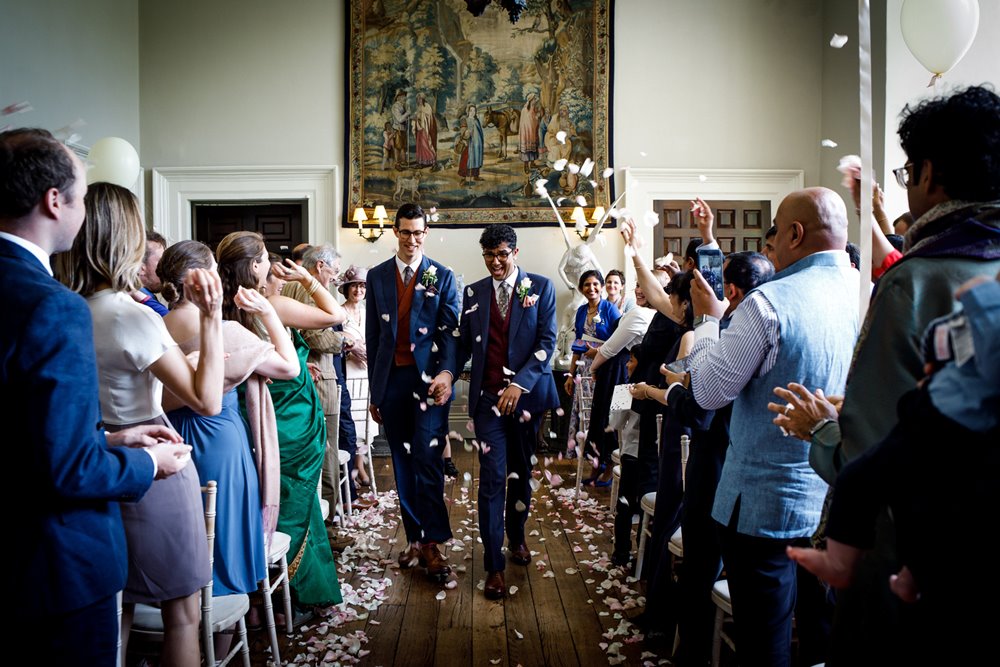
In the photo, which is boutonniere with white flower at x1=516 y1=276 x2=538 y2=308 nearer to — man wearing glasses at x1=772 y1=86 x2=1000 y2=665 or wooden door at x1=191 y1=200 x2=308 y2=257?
man wearing glasses at x1=772 y1=86 x2=1000 y2=665

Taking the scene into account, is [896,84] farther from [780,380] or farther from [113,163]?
[113,163]

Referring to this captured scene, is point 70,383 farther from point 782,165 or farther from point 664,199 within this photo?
point 782,165

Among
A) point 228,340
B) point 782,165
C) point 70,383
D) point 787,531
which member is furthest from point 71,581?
point 782,165

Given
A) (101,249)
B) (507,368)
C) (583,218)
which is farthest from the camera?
(583,218)

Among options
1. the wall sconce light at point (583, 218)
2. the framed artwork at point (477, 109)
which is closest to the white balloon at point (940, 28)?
the wall sconce light at point (583, 218)

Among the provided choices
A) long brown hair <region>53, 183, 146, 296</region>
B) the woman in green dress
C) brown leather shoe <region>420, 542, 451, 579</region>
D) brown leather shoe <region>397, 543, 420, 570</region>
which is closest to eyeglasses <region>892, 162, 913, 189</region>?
long brown hair <region>53, 183, 146, 296</region>

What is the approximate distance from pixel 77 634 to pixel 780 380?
1756mm

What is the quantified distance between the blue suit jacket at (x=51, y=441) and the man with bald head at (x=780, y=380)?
1545mm

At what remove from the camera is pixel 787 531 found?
1.94 m

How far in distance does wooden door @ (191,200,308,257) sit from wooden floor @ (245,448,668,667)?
480 cm

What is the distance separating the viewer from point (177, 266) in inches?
91.7

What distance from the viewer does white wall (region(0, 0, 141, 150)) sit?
582cm

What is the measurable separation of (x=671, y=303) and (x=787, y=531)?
134cm

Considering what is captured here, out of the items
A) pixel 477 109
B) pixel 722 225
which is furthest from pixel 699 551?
pixel 477 109
